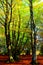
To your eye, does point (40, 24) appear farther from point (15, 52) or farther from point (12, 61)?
point (12, 61)

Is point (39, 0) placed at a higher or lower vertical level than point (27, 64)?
higher

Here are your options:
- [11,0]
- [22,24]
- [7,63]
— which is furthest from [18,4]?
[7,63]

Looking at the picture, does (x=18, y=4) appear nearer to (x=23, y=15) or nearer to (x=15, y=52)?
(x=23, y=15)

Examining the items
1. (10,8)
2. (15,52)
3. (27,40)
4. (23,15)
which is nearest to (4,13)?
(10,8)

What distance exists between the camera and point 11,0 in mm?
15984

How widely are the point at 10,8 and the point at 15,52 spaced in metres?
4.13

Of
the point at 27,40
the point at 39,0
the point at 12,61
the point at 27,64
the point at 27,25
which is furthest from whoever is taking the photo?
the point at 27,40

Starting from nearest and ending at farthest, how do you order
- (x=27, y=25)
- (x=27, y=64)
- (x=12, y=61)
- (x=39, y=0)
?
(x=27, y=64) → (x=12, y=61) → (x=39, y=0) → (x=27, y=25)

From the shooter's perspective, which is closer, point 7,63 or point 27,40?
point 7,63

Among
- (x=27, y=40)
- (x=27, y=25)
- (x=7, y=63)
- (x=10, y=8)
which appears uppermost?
(x=10, y=8)

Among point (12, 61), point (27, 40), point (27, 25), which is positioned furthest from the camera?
point (27, 40)

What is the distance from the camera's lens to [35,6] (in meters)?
16.5

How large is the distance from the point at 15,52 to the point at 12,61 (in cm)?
214

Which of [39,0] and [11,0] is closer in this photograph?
[11,0]
